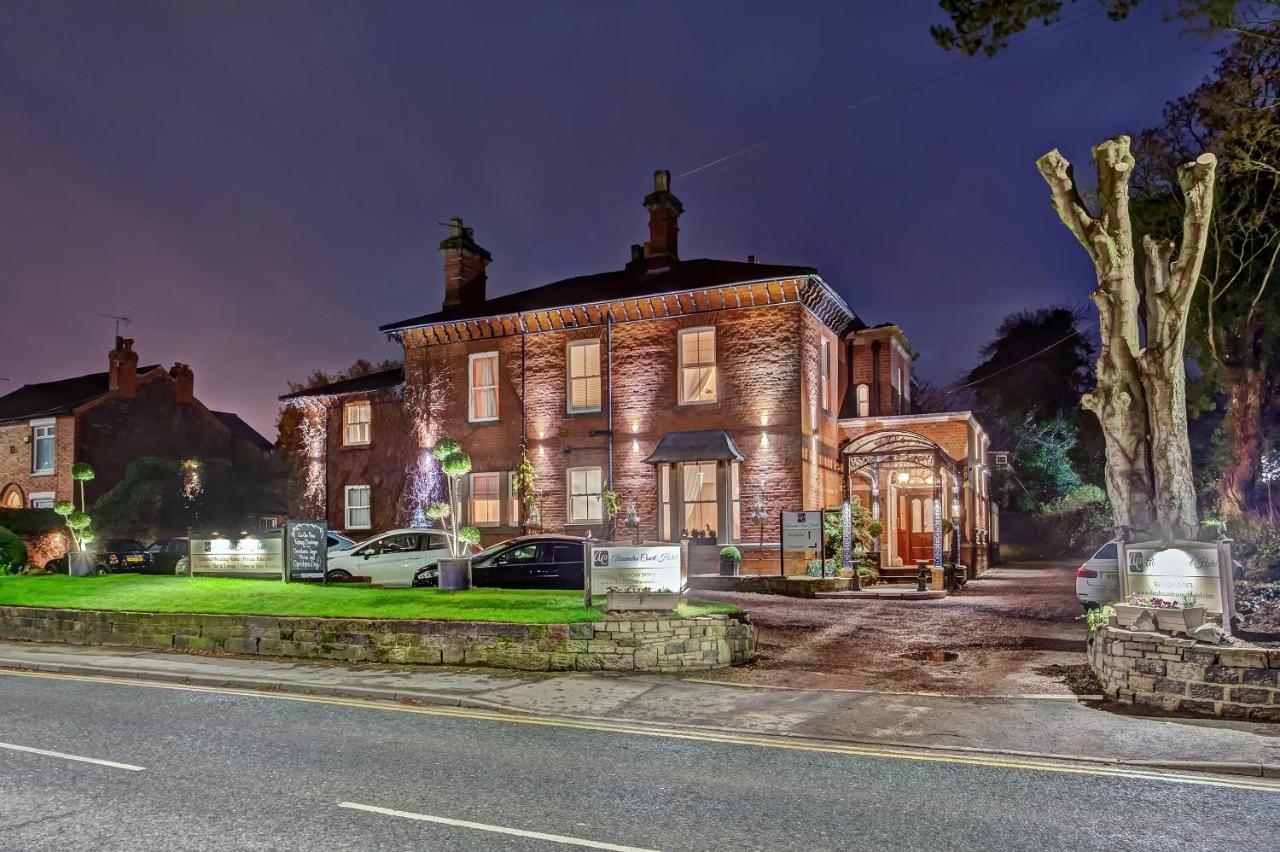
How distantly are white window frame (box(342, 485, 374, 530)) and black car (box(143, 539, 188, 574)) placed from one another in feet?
16.7

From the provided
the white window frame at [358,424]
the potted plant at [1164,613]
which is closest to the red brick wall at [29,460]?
the white window frame at [358,424]

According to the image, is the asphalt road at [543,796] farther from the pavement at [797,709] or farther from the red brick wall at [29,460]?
the red brick wall at [29,460]

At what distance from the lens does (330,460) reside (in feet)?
111

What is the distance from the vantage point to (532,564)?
19469 millimetres

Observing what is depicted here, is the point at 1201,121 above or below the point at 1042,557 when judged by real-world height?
above

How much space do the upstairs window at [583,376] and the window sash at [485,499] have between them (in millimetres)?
3589

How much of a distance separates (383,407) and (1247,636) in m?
26.8

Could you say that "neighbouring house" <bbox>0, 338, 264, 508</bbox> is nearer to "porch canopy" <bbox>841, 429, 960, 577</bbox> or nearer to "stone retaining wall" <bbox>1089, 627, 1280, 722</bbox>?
"porch canopy" <bbox>841, 429, 960, 577</bbox>

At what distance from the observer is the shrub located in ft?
88.2

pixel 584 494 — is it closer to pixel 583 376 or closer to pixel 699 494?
pixel 583 376

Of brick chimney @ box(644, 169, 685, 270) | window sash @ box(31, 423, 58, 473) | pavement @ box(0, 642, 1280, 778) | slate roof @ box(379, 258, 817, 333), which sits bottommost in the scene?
pavement @ box(0, 642, 1280, 778)

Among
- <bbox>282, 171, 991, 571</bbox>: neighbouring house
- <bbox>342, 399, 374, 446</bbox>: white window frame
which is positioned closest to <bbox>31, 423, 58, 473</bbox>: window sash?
<bbox>282, 171, 991, 571</bbox>: neighbouring house

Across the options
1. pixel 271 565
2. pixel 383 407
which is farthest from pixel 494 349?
pixel 271 565

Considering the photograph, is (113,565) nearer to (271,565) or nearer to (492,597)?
(271,565)
